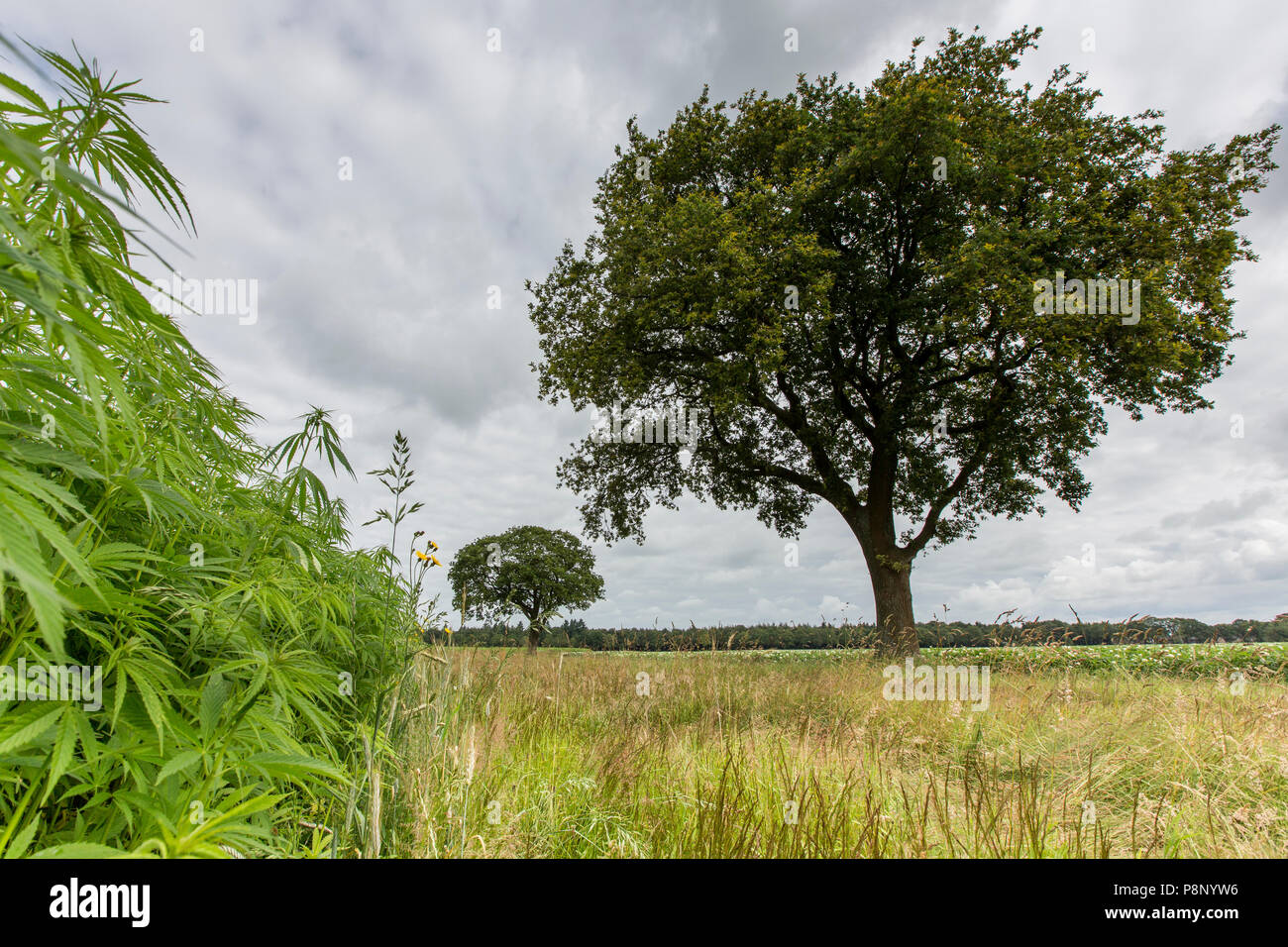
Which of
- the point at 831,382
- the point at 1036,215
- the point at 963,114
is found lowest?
the point at 831,382

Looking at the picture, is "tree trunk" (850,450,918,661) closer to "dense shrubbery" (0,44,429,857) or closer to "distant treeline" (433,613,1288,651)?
"distant treeline" (433,613,1288,651)

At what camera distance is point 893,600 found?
14.1 meters

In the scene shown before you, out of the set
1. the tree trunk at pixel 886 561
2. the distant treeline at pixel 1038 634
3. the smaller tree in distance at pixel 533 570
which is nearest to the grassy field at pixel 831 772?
the distant treeline at pixel 1038 634

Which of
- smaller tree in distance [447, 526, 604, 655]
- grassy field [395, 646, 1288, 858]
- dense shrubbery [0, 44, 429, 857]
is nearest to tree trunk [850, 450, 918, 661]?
grassy field [395, 646, 1288, 858]

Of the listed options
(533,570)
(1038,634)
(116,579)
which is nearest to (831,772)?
(116,579)

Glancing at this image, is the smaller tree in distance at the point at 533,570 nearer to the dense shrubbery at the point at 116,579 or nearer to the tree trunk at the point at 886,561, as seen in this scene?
the tree trunk at the point at 886,561

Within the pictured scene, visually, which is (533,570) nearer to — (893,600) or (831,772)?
(893,600)

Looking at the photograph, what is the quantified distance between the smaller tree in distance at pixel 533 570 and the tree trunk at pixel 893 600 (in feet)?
70.3

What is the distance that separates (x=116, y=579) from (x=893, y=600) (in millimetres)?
14713

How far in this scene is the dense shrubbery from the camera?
49.8 inches

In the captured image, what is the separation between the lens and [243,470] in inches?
121

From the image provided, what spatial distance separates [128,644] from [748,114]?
671 inches
